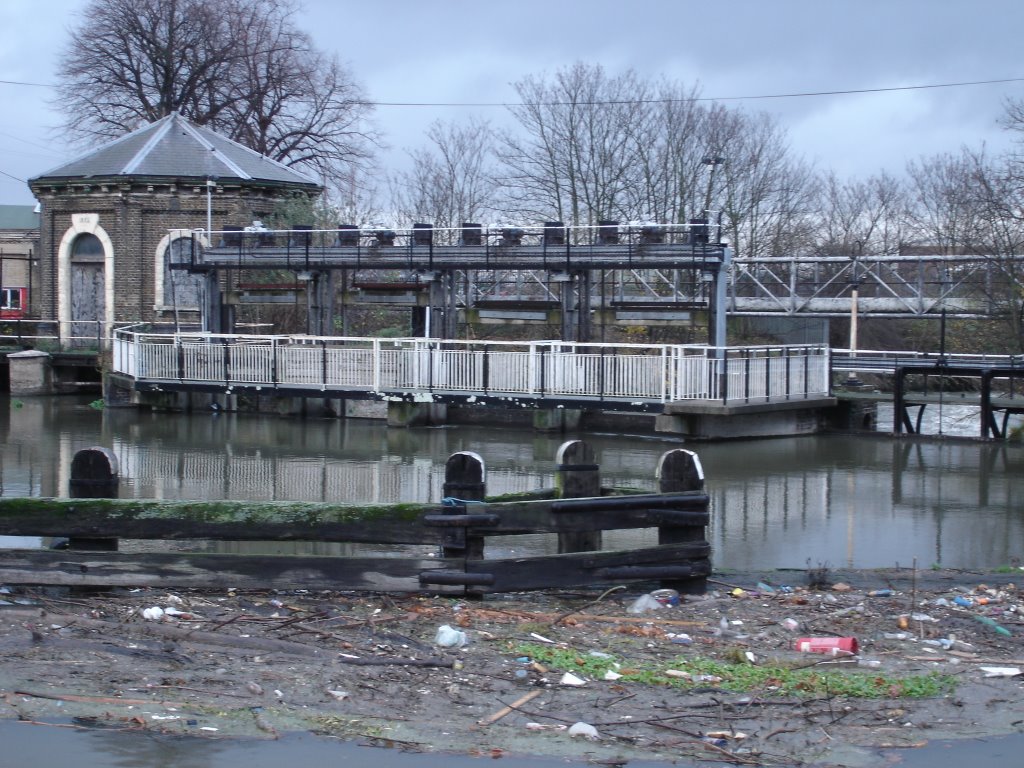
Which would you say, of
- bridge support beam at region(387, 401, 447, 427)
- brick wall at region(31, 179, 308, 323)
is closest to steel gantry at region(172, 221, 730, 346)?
bridge support beam at region(387, 401, 447, 427)

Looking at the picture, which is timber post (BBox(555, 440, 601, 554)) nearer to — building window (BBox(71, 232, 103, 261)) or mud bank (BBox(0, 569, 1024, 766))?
mud bank (BBox(0, 569, 1024, 766))

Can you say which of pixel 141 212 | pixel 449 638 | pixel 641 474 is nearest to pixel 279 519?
pixel 449 638

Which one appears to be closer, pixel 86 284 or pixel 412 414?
pixel 412 414

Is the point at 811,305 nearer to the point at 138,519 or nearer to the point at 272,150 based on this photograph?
the point at 138,519

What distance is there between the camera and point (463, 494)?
8789mm

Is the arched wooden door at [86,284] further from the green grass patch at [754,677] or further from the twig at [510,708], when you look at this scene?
the twig at [510,708]

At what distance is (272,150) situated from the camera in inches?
2243

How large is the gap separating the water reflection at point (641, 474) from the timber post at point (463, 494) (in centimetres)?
319

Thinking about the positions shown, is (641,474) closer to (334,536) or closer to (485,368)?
(485,368)

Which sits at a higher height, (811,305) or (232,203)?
(232,203)

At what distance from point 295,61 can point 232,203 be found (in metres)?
23.3

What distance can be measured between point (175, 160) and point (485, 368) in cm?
1745

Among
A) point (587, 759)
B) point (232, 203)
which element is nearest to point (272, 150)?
point (232, 203)

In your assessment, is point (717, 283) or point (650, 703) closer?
point (650, 703)
